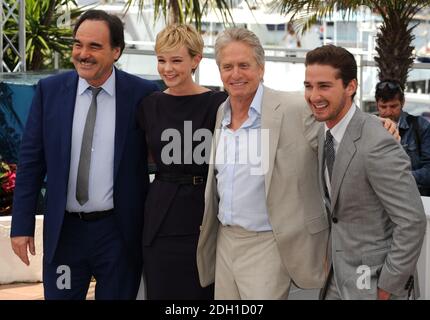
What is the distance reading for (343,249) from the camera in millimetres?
3551

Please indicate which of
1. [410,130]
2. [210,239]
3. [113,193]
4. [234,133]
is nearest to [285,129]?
[234,133]

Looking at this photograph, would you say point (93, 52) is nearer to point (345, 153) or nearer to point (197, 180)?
point (197, 180)

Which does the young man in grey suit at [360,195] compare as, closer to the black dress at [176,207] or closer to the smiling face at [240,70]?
the smiling face at [240,70]

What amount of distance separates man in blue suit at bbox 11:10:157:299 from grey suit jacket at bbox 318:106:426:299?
1.11 meters

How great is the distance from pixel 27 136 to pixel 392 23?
610cm

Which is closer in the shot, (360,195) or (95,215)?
(360,195)

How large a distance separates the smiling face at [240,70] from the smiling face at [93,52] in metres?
0.68

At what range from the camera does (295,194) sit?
3.80m

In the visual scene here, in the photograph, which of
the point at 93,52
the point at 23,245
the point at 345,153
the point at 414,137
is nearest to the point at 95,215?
the point at 23,245

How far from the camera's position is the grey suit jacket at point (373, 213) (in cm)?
338

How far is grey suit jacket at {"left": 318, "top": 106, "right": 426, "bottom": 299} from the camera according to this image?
11.1 feet

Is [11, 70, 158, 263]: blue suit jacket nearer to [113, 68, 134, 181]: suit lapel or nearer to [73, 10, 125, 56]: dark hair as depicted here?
[113, 68, 134, 181]: suit lapel

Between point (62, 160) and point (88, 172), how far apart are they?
0.44 feet

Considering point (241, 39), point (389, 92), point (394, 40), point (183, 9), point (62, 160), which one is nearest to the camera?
point (241, 39)
